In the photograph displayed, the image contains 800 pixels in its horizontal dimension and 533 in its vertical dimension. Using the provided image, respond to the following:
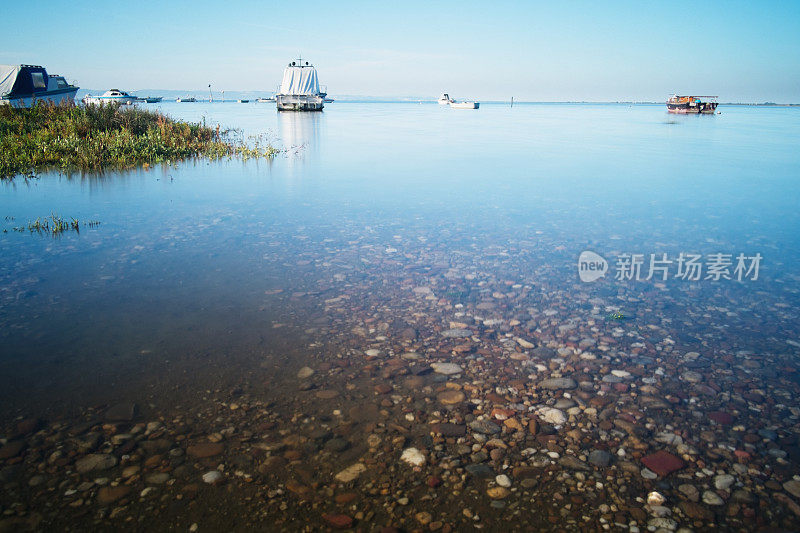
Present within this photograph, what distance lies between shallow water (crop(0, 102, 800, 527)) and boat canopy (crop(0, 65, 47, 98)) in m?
25.9

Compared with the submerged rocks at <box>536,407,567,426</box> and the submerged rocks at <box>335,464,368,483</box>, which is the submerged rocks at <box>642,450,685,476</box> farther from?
the submerged rocks at <box>335,464,368,483</box>

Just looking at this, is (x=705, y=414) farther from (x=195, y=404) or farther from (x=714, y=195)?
(x=714, y=195)

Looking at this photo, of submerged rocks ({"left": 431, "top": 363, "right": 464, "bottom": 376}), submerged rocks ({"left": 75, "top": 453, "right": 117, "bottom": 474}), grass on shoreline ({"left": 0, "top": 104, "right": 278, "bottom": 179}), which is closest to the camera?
submerged rocks ({"left": 75, "top": 453, "right": 117, "bottom": 474})

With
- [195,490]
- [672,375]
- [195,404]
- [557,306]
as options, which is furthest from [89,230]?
[672,375]

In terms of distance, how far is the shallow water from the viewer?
5609 millimetres

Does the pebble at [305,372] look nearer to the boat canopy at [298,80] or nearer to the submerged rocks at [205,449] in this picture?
the submerged rocks at [205,449]

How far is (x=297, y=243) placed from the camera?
10.4m

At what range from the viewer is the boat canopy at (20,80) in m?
34.5

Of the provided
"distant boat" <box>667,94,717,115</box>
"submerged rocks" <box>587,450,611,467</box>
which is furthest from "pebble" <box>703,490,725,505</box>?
"distant boat" <box>667,94,717,115</box>

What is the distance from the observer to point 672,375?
536 cm

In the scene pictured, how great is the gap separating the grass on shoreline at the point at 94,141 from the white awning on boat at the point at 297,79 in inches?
2568

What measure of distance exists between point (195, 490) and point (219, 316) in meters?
3.38

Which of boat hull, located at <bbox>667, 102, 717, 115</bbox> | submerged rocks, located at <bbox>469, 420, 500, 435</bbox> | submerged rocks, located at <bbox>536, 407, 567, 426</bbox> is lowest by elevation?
submerged rocks, located at <bbox>469, 420, 500, 435</bbox>

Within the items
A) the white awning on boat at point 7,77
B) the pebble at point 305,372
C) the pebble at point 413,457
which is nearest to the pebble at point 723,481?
the pebble at point 413,457
